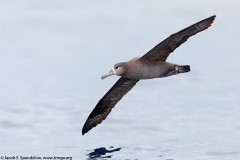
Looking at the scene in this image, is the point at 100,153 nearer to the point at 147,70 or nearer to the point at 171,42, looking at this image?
the point at 147,70

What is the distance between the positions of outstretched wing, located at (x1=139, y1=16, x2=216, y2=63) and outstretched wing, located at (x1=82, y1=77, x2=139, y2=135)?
144cm

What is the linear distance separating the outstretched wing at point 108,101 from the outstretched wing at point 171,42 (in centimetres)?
144

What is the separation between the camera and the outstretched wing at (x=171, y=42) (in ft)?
58.6

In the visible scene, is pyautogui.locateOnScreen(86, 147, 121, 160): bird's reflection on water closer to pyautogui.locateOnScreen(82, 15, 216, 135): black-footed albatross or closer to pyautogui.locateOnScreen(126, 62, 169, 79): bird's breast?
pyautogui.locateOnScreen(82, 15, 216, 135): black-footed albatross

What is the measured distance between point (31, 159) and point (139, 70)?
376 cm

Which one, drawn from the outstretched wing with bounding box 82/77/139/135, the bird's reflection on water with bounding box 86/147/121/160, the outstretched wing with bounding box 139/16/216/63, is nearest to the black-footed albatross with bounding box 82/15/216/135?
the outstretched wing with bounding box 139/16/216/63

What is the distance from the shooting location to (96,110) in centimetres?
2028

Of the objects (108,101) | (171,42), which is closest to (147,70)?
(171,42)

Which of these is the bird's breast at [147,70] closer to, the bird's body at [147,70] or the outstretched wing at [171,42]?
the bird's body at [147,70]

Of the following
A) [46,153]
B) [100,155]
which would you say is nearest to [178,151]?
[100,155]

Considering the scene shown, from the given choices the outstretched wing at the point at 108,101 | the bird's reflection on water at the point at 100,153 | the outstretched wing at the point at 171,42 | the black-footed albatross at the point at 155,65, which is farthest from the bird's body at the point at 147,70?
the bird's reflection on water at the point at 100,153

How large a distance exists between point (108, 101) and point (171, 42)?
275 cm

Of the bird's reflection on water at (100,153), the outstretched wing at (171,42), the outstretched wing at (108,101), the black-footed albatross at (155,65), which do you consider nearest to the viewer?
the outstretched wing at (171,42)

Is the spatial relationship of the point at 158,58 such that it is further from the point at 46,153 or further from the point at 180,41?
the point at 46,153
